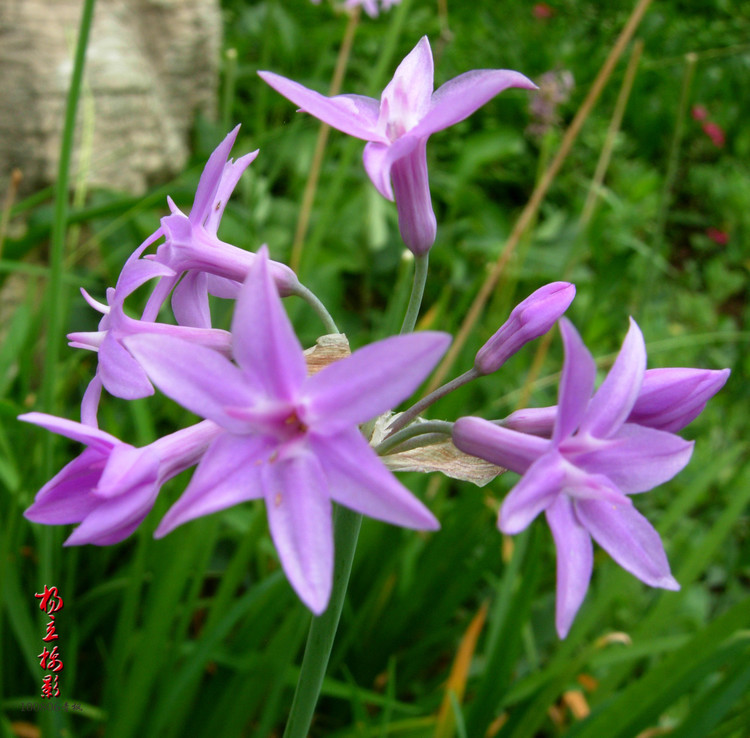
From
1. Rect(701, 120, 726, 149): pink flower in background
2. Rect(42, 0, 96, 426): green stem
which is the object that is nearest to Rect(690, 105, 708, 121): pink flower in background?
Rect(701, 120, 726, 149): pink flower in background

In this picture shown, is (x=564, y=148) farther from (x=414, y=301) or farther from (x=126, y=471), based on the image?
(x=126, y=471)

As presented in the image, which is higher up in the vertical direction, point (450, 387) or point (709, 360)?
point (450, 387)

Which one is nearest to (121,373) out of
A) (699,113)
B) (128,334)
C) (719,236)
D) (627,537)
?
(128,334)

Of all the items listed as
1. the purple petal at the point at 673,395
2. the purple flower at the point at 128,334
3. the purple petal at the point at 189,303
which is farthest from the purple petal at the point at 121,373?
the purple petal at the point at 673,395

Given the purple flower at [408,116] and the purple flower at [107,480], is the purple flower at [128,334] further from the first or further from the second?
the purple flower at [408,116]

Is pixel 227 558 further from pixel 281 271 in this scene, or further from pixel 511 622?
pixel 281 271

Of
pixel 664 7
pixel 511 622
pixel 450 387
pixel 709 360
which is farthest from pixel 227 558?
pixel 664 7
